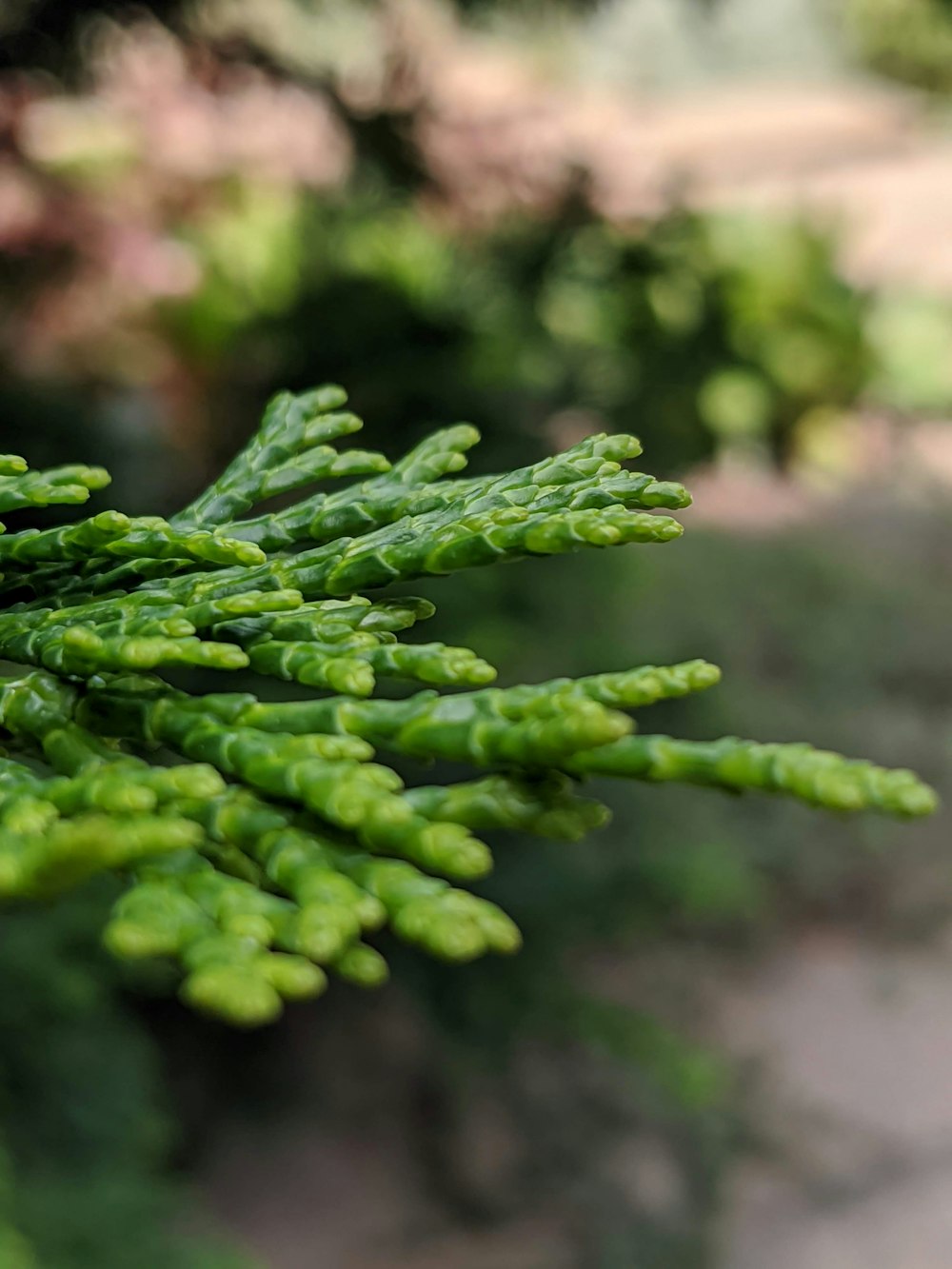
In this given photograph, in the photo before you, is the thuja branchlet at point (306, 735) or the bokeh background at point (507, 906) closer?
the thuja branchlet at point (306, 735)

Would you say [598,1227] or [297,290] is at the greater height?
[297,290]

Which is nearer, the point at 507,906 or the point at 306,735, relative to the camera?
the point at 306,735

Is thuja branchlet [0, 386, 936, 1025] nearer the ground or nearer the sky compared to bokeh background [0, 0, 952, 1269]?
nearer the ground

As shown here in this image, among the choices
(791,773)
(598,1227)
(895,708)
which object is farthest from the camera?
(895,708)

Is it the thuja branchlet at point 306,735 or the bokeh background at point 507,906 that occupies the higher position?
the bokeh background at point 507,906

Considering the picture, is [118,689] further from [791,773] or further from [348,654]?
[791,773]

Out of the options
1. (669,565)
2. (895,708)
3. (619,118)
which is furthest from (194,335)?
(619,118)

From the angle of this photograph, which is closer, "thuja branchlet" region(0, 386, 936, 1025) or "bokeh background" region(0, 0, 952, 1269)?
"thuja branchlet" region(0, 386, 936, 1025)

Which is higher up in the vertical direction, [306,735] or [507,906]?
[507,906]
